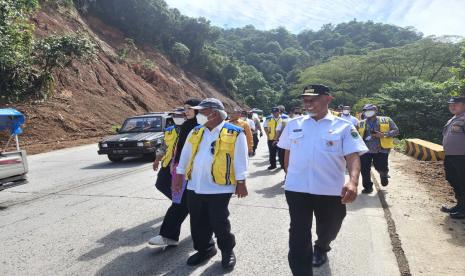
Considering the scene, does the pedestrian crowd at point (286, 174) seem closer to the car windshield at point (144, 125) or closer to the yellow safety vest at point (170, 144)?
the yellow safety vest at point (170, 144)

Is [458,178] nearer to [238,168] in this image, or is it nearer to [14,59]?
[238,168]

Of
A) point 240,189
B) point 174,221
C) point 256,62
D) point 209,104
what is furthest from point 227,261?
point 256,62

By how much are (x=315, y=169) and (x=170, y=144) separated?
232cm

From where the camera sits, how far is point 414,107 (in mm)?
21719

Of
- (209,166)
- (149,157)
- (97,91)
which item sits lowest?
(149,157)

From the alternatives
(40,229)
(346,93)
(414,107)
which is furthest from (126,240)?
(346,93)

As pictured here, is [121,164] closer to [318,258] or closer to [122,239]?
[122,239]

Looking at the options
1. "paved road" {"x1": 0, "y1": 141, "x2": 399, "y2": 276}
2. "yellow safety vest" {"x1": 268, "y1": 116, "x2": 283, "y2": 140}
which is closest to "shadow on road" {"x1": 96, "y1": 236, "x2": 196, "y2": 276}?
"paved road" {"x1": 0, "y1": 141, "x2": 399, "y2": 276}

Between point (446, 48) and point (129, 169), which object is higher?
point (446, 48)

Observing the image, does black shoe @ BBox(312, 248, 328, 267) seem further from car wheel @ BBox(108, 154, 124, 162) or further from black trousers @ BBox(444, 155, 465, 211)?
car wheel @ BBox(108, 154, 124, 162)

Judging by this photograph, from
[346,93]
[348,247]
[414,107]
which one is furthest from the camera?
[346,93]

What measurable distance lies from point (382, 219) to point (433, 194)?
2.35m

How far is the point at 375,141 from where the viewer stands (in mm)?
7805

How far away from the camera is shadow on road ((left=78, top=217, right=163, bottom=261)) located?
4.46 metres
